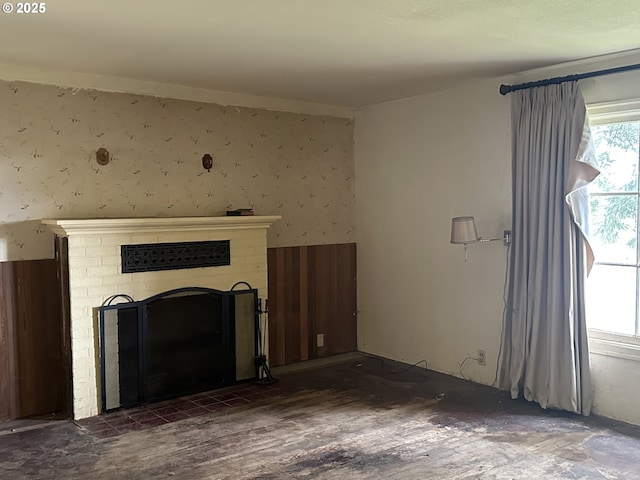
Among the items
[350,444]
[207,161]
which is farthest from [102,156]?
[350,444]

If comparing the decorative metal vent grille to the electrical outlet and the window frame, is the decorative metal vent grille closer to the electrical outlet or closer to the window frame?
the electrical outlet

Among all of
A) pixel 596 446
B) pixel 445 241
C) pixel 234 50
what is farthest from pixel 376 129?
pixel 596 446

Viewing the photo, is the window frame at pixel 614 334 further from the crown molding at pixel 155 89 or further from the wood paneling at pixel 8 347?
the wood paneling at pixel 8 347

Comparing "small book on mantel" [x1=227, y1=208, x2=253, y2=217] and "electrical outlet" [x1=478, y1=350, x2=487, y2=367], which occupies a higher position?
"small book on mantel" [x1=227, y1=208, x2=253, y2=217]

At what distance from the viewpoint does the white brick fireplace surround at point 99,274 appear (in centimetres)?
391

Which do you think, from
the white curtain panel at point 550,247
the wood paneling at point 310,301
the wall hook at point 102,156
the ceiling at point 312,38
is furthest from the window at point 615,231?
the wall hook at point 102,156

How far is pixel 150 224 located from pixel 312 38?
1730 millimetres

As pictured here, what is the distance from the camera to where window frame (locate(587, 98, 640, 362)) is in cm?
365

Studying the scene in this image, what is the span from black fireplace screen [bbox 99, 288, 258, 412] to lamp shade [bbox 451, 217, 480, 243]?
162cm

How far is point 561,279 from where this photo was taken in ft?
12.7

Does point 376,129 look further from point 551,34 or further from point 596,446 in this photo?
point 596,446

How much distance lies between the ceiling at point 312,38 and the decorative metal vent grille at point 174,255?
1.17m

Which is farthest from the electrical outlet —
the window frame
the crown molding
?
the crown molding

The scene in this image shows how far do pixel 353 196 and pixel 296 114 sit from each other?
0.94 metres
